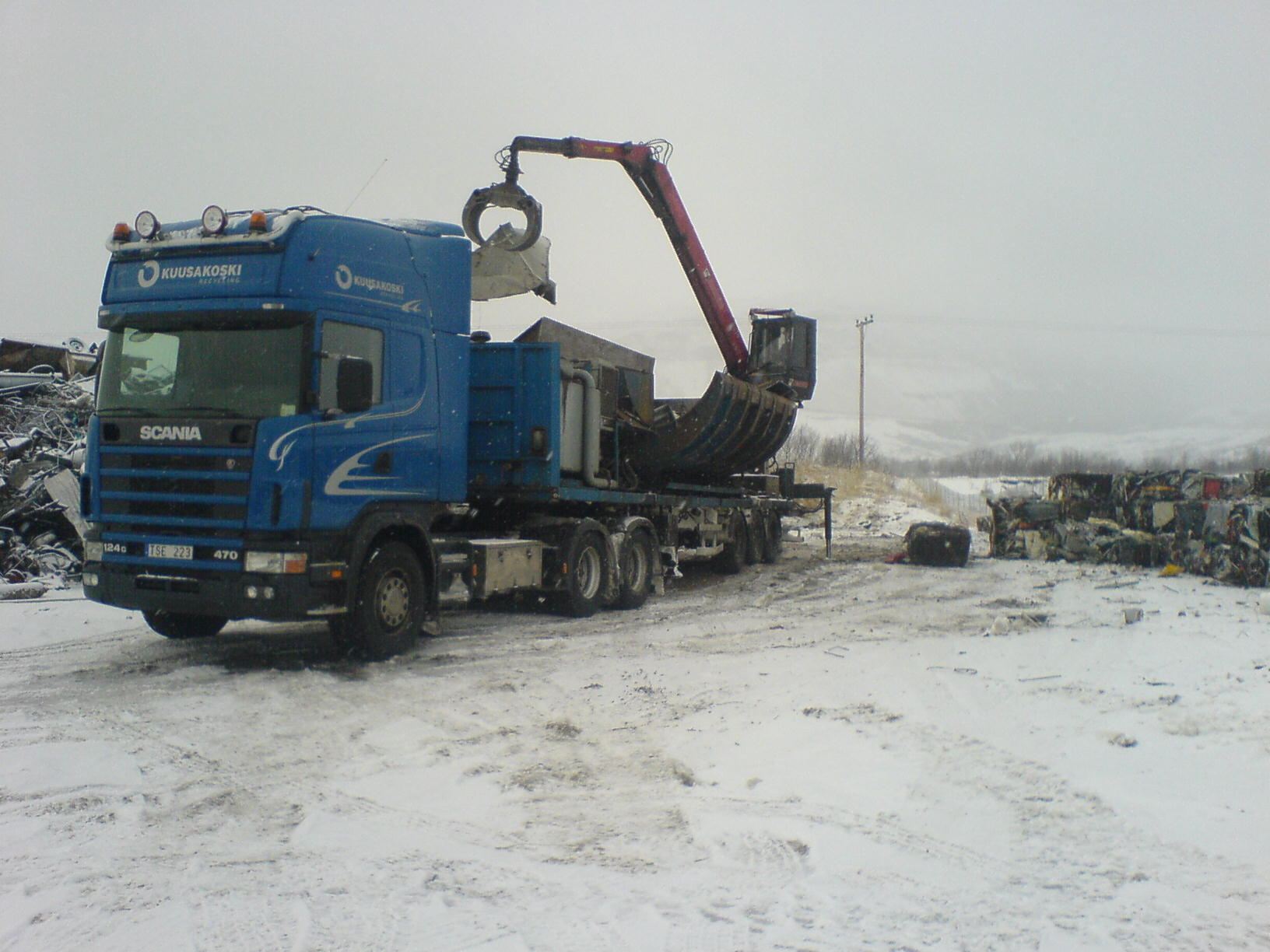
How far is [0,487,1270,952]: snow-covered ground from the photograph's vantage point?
3.59 metres

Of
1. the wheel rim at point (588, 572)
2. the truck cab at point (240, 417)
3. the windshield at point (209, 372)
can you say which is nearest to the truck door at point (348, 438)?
the truck cab at point (240, 417)

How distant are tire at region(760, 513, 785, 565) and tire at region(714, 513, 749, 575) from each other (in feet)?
3.86

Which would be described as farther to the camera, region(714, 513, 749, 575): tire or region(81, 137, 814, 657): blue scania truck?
region(714, 513, 749, 575): tire

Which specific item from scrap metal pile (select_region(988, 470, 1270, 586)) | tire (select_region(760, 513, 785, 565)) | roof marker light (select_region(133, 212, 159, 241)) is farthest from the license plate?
scrap metal pile (select_region(988, 470, 1270, 586))

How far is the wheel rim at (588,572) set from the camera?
37.9ft

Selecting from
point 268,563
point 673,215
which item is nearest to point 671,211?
point 673,215

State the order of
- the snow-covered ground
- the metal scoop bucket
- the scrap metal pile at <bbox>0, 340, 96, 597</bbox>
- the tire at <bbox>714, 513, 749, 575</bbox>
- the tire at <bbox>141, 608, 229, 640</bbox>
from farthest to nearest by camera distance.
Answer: the tire at <bbox>714, 513, 749, 575</bbox>, the metal scoop bucket, the scrap metal pile at <bbox>0, 340, 96, 597</bbox>, the tire at <bbox>141, 608, 229, 640</bbox>, the snow-covered ground

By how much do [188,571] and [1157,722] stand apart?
21.7 ft

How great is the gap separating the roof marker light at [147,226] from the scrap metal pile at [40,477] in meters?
4.02

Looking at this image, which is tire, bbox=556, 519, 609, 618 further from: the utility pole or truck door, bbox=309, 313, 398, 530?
the utility pole

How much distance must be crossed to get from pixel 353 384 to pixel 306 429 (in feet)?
1.68

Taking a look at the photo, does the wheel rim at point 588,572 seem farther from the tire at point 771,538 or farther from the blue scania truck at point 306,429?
the tire at point 771,538

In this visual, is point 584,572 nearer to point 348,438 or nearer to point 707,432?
point 707,432

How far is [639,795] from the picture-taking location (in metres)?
5.05
